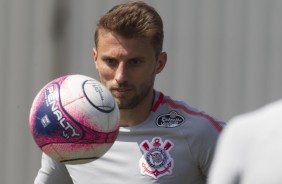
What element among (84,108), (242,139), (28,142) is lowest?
(28,142)

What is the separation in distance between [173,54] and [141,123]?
6.67 feet

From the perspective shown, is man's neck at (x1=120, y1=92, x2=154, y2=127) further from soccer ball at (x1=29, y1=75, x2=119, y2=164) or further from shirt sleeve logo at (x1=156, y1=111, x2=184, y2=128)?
soccer ball at (x1=29, y1=75, x2=119, y2=164)

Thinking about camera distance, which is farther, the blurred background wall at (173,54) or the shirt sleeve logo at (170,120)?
the blurred background wall at (173,54)

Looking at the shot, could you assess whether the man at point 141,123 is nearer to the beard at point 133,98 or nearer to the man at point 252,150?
the beard at point 133,98

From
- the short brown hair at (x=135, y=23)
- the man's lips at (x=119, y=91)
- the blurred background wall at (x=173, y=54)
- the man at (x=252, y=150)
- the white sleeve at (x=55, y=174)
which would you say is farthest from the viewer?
the blurred background wall at (x=173, y=54)

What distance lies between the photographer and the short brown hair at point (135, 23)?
4.20 meters

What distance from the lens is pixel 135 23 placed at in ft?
13.8

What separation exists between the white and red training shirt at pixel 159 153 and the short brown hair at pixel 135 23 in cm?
35

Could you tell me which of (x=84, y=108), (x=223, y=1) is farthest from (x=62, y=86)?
(x=223, y=1)

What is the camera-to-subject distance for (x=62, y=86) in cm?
382

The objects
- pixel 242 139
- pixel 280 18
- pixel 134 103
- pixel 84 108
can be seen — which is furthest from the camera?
pixel 280 18

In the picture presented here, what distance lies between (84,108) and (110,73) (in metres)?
0.43

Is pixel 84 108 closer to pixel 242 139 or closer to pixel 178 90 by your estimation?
pixel 242 139

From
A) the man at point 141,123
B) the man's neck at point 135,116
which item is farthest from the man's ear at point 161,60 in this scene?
the man's neck at point 135,116
